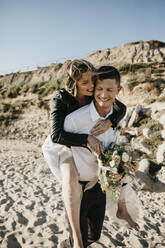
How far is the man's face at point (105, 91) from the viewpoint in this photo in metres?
1.83

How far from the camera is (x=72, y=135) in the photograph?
69.7 inches

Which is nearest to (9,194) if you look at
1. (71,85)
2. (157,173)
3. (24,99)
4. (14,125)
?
(71,85)

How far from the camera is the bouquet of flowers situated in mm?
1729

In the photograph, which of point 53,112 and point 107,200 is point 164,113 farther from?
point 53,112

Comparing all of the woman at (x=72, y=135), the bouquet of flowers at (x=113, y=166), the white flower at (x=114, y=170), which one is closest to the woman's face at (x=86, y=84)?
the woman at (x=72, y=135)

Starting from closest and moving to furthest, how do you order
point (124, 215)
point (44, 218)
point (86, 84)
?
1. point (86, 84)
2. point (124, 215)
3. point (44, 218)

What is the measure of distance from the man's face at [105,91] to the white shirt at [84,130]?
4.3 inches

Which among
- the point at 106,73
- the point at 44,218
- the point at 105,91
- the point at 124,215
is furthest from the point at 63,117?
the point at 44,218

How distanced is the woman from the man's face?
17 centimetres

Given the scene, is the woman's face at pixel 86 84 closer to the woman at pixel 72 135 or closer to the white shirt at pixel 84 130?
the woman at pixel 72 135

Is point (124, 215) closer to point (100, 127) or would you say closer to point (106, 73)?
Answer: point (100, 127)

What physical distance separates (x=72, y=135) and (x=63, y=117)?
0.25 metres

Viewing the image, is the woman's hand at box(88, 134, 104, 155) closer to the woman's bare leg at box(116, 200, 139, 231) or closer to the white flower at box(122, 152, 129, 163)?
the white flower at box(122, 152, 129, 163)

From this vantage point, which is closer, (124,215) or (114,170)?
(114,170)
